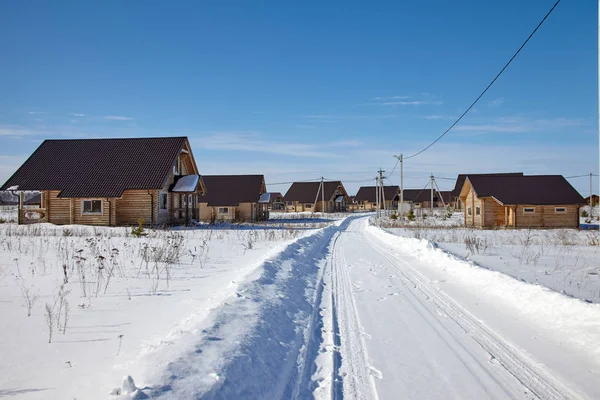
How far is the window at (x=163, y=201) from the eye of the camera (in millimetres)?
28755

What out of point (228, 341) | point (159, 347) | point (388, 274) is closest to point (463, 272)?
point (388, 274)

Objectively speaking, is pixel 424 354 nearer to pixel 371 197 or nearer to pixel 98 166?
pixel 98 166

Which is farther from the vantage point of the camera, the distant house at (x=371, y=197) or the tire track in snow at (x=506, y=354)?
the distant house at (x=371, y=197)

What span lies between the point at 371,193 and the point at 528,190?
65872 mm

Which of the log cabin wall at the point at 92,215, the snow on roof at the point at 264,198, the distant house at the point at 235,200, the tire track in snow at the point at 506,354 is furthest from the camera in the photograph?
the snow on roof at the point at 264,198

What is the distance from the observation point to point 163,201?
29.5 meters

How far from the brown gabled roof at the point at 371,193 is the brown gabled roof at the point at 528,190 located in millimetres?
62280

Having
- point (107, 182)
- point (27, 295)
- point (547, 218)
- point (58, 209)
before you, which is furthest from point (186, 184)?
point (547, 218)

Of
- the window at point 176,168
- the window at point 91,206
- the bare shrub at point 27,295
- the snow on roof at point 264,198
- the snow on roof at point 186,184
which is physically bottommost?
the bare shrub at point 27,295

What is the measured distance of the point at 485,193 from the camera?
113 feet

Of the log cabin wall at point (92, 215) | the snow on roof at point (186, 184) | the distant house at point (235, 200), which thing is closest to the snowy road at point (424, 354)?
the snow on roof at point (186, 184)

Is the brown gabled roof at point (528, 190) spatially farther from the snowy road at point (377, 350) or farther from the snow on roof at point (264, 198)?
the snowy road at point (377, 350)

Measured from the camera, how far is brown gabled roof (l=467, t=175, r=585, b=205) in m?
33.5

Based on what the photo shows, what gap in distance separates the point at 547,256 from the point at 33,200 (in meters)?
59.1
